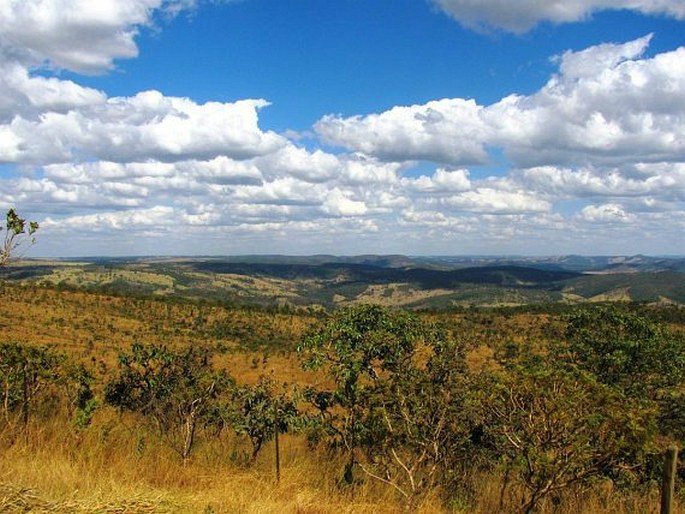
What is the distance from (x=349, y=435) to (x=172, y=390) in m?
4.03

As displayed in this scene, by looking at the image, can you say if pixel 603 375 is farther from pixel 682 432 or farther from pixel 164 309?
pixel 164 309

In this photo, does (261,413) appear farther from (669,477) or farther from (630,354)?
(630,354)

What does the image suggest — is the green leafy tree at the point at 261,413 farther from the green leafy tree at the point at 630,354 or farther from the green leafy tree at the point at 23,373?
the green leafy tree at the point at 630,354

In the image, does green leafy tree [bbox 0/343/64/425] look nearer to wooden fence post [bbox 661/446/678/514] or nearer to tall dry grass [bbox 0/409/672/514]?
tall dry grass [bbox 0/409/672/514]

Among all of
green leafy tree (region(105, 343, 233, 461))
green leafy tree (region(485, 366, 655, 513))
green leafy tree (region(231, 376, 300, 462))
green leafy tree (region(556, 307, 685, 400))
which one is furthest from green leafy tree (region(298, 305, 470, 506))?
green leafy tree (region(556, 307, 685, 400))

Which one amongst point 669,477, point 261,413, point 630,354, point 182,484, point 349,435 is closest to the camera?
point 669,477

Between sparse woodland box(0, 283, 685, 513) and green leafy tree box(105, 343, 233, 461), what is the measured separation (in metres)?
0.05

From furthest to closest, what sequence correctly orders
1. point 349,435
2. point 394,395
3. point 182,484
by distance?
point 349,435
point 394,395
point 182,484

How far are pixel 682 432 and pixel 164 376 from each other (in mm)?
14900

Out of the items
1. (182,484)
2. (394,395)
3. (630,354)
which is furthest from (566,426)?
(630,354)

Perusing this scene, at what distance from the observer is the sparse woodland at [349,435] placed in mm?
6223

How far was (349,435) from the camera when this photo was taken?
9484 millimetres

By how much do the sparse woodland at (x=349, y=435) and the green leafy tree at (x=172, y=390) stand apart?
49 mm

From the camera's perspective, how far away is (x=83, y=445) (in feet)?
25.5
